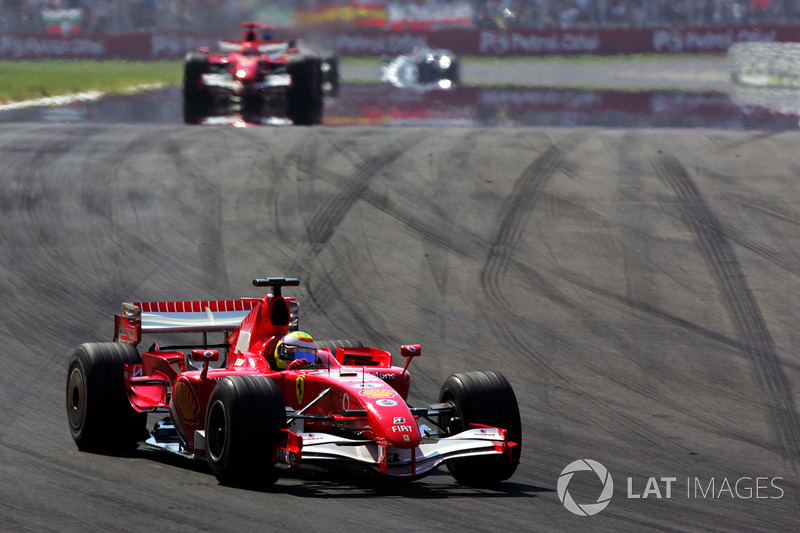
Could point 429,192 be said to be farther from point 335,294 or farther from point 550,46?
point 550,46

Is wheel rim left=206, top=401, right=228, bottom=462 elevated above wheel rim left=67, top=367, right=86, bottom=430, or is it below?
above

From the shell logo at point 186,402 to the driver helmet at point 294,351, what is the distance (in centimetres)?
69

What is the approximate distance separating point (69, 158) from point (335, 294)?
24.5 feet

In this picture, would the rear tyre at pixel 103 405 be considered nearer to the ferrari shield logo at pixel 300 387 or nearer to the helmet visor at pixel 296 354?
the helmet visor at pixel 296 354

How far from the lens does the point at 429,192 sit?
17734 millimetres

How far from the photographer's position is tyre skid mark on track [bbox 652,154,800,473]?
35.5 ft

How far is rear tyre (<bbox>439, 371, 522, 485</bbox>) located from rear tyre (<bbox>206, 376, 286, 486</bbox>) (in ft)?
4.41

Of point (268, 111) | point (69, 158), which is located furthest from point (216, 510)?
point (268, 111)

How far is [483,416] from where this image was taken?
27.7ft

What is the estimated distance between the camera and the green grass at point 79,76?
32688 mm

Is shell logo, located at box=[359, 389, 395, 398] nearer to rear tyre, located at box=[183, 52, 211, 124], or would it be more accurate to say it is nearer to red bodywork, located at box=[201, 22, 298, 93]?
red bodywork, located at box=[201, 22, 298, 93]

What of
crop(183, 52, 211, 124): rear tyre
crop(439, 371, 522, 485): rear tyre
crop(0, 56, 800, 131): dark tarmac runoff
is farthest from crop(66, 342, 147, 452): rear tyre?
crop(183, 52, 211, 124): rear tyre

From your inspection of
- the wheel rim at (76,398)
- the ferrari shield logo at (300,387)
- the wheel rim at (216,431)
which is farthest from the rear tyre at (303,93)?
the wheel rim at (216,431)

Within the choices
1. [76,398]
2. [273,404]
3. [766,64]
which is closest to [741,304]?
[273,404]
